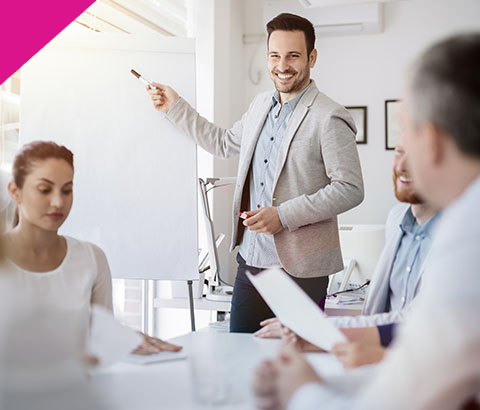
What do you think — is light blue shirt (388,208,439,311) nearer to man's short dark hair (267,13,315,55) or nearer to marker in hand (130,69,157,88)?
man's short dark hair (267,13,315,55)

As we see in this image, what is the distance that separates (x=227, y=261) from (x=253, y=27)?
1.91m

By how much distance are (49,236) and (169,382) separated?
522mm

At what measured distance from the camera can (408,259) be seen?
1.71 metres

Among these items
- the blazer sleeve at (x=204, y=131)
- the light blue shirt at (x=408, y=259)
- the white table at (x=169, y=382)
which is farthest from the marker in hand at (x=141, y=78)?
the white table at (x=169, y=382)

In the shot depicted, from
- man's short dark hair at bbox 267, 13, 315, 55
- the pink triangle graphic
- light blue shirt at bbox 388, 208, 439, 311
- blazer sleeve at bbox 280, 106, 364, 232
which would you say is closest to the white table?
light blue shirt at bbox 388, 208, 439, 311

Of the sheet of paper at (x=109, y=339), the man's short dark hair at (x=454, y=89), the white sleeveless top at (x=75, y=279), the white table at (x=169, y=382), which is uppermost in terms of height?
the man's short dark hair at (x=454, y=89)

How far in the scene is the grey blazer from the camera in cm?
214

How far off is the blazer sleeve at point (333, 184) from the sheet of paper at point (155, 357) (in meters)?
0.77

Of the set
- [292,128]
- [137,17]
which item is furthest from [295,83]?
[137,17]

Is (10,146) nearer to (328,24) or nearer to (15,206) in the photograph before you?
(15,206)

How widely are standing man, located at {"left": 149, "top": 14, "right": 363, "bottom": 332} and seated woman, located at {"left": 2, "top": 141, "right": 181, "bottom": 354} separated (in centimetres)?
72

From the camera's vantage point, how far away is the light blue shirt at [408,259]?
167cm

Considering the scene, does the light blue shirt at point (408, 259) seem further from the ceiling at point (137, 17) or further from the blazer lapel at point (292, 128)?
the ceiling at point (137, 17)

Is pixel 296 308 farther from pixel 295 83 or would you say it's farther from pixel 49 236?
pixel 295 83
